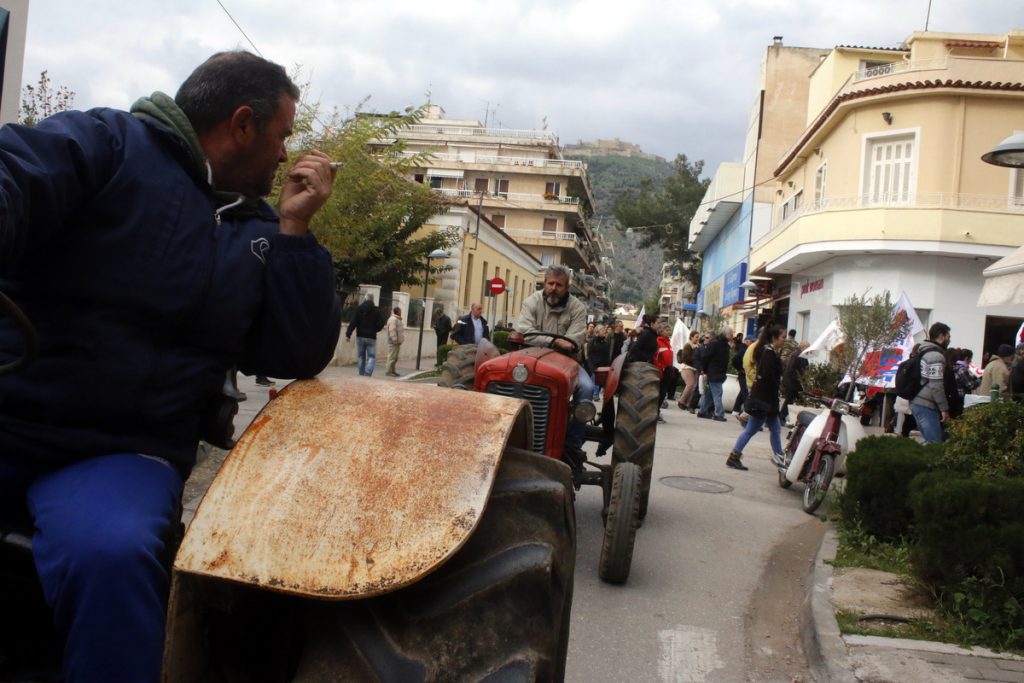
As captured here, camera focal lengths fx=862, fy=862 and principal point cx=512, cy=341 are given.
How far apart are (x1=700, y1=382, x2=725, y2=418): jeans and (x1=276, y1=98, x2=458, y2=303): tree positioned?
872cm

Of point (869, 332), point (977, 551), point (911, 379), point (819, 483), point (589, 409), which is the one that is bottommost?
point (819, 483)

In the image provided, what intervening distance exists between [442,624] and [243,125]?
3.97 ft

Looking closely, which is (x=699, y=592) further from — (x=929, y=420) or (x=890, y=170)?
(x=890, y=170)

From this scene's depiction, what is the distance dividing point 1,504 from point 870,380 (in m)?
16.9

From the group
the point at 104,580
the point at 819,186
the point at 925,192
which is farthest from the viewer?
the point at 819,186

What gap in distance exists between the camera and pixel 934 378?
11.0 meters

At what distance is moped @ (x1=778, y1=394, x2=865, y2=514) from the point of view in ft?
30.0

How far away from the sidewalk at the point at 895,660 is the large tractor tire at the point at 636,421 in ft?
6.85

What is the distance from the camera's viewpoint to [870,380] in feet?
54.5

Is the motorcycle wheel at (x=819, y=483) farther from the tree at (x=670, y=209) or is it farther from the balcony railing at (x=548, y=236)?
the balcony railing at (x=548, y=236)

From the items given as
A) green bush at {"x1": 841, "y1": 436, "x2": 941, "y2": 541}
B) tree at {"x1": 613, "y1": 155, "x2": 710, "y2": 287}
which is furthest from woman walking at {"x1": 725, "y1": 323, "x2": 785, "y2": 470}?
tree at {"x1": 613, "y1": 155, "x2": 710, "y2": 287}

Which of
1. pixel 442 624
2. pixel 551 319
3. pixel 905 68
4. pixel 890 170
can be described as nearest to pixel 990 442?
pixel 551 319

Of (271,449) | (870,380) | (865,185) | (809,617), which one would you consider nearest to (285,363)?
(271,449)

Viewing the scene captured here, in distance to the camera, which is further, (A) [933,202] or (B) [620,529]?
(A) [933,202]
